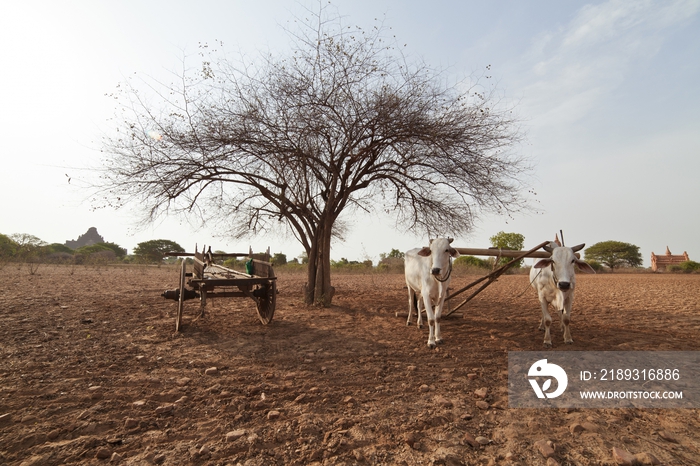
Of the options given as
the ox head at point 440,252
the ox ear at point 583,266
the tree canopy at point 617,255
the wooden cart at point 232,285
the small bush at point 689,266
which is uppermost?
the tree canopy at point 617,255

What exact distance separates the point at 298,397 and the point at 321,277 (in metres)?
6.20

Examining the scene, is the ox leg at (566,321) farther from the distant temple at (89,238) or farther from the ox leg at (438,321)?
the distant temple at (89,238)

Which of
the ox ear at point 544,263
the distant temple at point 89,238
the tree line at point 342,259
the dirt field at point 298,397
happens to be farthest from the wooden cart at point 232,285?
the distant temple at point 89,238

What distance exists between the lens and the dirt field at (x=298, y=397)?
2.91 meters

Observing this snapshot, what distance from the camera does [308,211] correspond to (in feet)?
34.5

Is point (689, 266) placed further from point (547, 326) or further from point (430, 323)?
point (430, 323)

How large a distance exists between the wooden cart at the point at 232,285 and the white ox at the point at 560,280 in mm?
4295

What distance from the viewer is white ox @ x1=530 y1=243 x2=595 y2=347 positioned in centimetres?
555

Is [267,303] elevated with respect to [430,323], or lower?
elevated

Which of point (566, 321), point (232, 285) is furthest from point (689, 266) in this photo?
point (232, 285)

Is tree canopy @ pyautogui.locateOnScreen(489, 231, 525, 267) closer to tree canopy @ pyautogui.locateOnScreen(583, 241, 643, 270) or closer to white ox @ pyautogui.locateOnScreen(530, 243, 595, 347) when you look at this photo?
tree canopy @ pyautogui.locateOnScreen(583, 241, 643, 270)

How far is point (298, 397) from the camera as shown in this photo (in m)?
3.82

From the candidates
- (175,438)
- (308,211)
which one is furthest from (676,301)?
(175,438)

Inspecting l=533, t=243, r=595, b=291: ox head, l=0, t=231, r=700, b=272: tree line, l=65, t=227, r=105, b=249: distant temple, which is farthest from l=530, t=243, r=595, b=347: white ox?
l=65, t=227, r=105, b=249: distant temple
